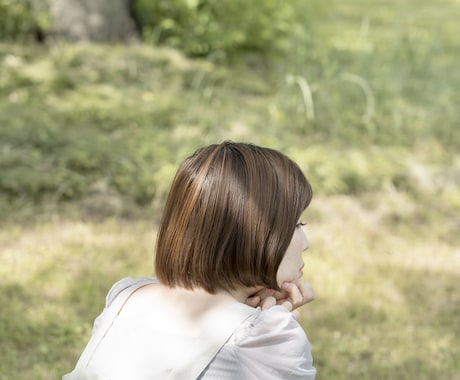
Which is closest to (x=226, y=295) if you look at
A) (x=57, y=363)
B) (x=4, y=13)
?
(x=57, y=363)

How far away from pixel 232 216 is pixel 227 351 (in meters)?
0.34

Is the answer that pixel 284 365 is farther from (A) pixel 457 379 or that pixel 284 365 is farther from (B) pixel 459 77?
(B) pixel 459 77

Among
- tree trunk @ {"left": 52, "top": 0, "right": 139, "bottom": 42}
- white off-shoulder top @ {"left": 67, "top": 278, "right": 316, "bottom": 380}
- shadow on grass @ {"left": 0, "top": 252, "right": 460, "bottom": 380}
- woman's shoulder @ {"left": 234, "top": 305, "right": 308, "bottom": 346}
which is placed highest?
tree trunk @ {"left": 52, "top": 0, "right": 139, "bottom": 42}

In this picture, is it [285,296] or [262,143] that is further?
[262,143]

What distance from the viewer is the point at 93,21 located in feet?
24.7

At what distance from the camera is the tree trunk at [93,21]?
743 centimetres

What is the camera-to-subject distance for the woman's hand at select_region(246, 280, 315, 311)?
220 cm

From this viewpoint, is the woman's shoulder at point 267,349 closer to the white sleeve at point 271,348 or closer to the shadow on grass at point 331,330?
the white sleeve at point 271,348

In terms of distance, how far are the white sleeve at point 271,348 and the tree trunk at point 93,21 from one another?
19.6 ft

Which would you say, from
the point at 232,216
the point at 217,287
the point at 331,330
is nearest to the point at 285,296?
the point at 217,287

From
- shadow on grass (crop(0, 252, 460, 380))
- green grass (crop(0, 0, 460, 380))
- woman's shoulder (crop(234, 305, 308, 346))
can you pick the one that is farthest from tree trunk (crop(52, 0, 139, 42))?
woman's shoulder (crop(234, 305, 308, 346))

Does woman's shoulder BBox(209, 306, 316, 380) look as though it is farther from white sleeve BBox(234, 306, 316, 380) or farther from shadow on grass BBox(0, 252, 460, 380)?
shadow on grass BBox(0, 252, 460, 380)

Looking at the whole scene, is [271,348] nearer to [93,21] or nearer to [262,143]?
[262,143]

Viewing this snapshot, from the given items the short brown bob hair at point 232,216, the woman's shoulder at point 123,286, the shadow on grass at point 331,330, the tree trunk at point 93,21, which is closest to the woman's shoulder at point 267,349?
the short brown bob hair at point 232,216
